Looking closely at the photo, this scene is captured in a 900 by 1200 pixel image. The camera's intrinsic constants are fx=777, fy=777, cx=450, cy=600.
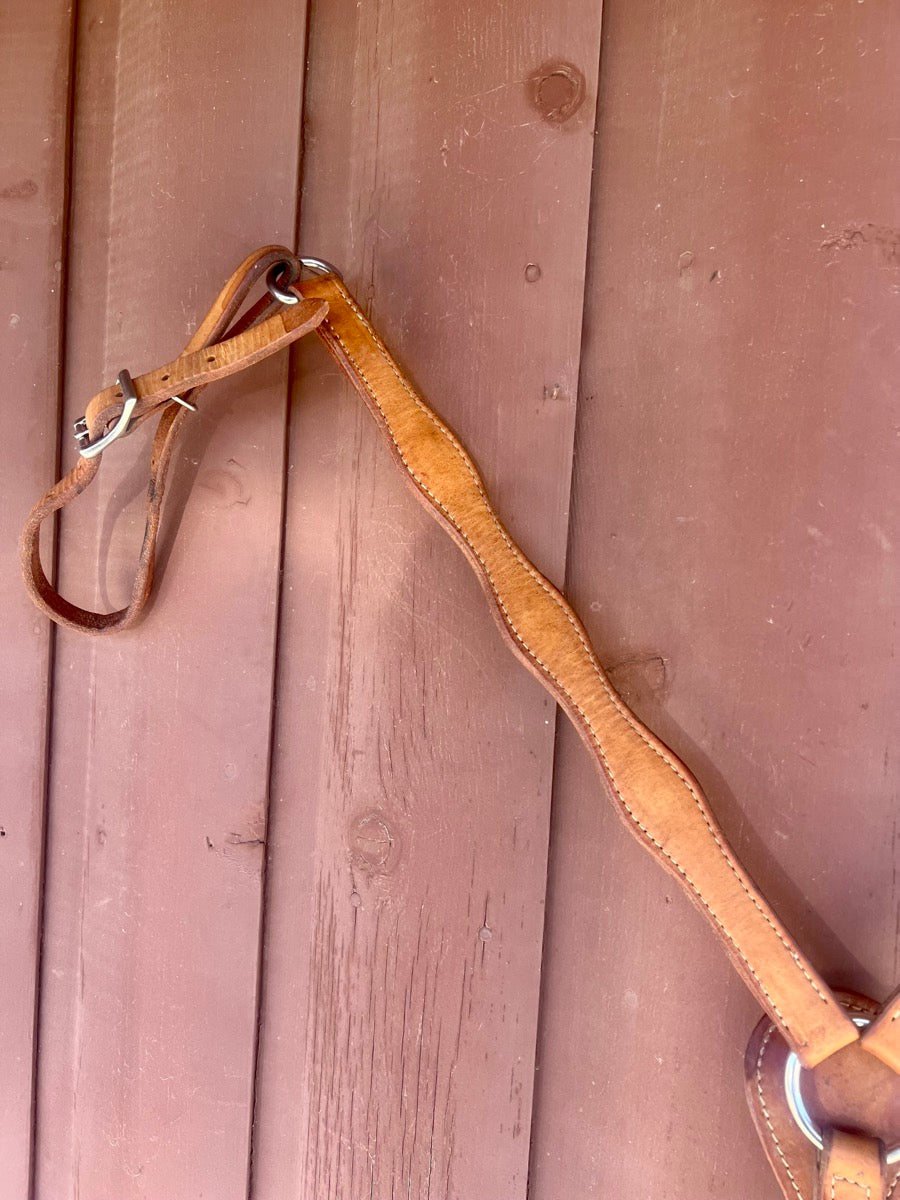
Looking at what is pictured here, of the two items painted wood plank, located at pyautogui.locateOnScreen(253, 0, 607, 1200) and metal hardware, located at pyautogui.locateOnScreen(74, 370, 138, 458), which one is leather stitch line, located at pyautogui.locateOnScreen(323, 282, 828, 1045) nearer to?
painted wood plank, located at pyautogui.locateOnScreen(253, 0, 607, 1200)

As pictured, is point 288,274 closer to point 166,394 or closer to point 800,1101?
point 166,394

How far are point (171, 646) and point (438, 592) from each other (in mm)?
351

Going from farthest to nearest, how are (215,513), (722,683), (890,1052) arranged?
1. (215,513)
2. (722,683)
3. (890,1052)

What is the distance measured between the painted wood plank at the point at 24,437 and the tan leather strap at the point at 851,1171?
0.96m

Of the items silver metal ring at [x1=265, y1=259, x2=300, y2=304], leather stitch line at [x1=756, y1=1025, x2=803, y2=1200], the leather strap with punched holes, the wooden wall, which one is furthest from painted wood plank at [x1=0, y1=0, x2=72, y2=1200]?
leather stitch line at [x1=756, y1=1025, x2=803, y2=1200]

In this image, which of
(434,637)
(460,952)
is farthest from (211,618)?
(460,952)

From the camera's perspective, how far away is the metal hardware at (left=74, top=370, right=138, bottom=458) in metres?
0.84

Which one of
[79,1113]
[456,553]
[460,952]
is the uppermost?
[456,553]

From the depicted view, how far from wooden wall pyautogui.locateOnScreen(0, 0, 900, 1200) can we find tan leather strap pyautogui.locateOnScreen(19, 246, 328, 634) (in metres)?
0.05

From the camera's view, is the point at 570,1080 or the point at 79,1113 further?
the point at 79,1113

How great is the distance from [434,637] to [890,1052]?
601mm

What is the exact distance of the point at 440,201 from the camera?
89cm

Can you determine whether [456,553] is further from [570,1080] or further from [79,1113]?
[79,1113]

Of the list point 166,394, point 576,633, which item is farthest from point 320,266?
point 576,633
